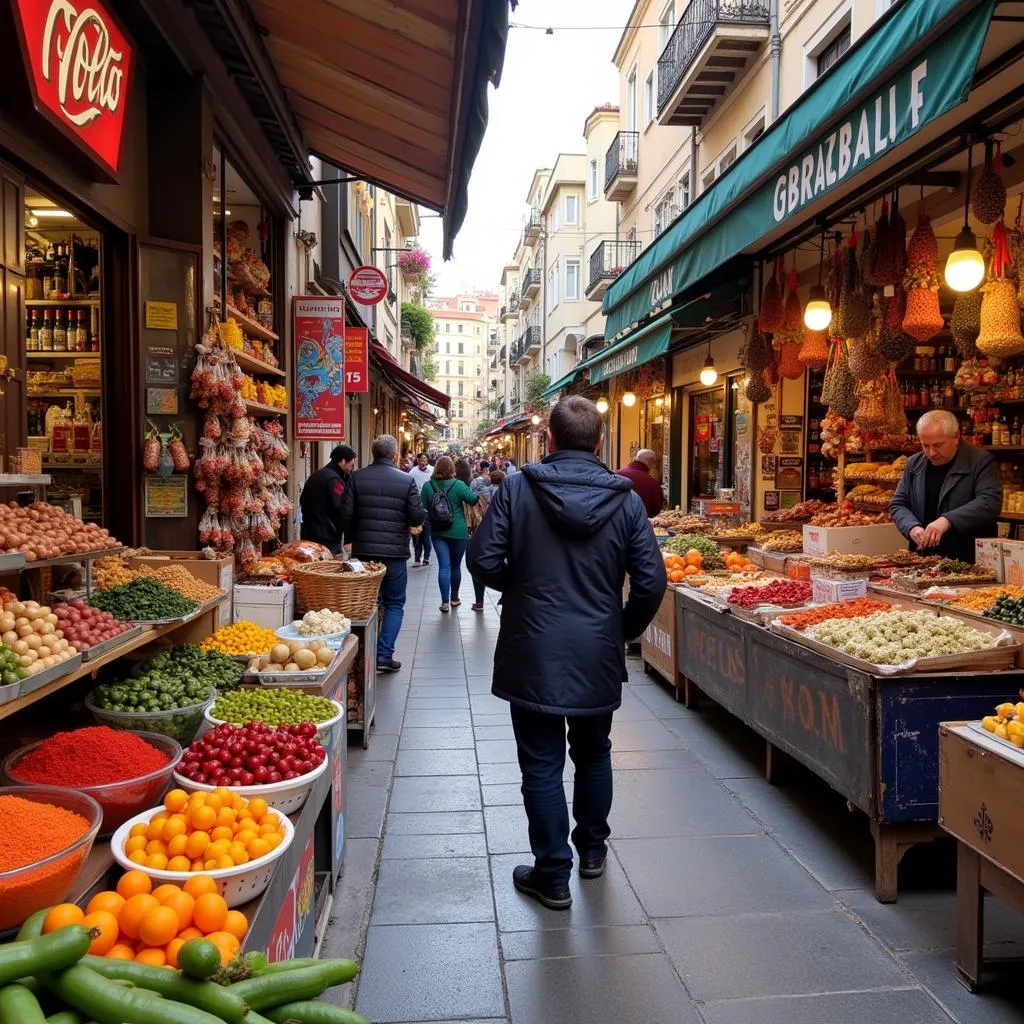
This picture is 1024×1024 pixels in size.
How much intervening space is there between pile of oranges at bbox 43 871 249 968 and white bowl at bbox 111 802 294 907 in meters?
0.08

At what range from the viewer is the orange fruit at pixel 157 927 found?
6.39 ft

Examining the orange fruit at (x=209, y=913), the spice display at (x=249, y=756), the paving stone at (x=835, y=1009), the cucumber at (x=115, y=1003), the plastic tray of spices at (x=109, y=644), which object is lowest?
the paving stone at (x=835, y=1009)

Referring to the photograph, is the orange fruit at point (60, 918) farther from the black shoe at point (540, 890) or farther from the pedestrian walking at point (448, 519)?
the pedestrian walking at point (448, 519)

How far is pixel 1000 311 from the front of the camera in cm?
517

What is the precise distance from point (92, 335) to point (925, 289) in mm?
6257

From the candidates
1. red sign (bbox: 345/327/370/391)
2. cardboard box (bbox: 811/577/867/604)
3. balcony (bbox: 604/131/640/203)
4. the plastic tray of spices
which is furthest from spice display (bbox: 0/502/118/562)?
balcony (bbox: 604/131/640/203)

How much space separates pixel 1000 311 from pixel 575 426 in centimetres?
325

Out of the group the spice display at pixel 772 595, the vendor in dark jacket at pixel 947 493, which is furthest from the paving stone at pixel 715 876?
the vendor in dark jacket at pixel 947 493

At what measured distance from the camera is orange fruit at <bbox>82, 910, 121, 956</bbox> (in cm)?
192

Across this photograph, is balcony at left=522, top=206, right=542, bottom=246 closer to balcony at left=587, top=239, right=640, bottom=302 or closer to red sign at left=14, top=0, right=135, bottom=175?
balcony at left=587, top=239, right=640, bottom=302

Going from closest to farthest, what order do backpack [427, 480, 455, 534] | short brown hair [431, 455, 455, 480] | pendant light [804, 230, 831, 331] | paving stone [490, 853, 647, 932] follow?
paving stone [490, 853, 647, 932], pendant light [804, 230, 831, 331], backpack [427, 480, 455, 534], short brown hair [431, 455, 455, 480]

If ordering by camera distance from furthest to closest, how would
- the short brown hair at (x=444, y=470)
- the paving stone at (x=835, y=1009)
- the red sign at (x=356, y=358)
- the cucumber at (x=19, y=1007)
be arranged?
1. the red sign at (x=356, y=358)
2. the short brown hair at (x=444, y=470)
3. the paving stone at (x=835, y=1009)
4. the cucumber at (x=19, y=1007)

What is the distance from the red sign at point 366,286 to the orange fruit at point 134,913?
1247 cm

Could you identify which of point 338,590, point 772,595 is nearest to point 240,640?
point 338,590
